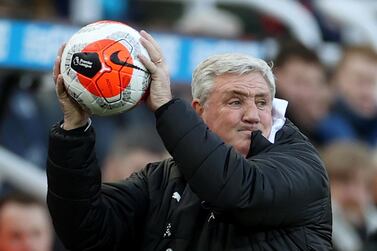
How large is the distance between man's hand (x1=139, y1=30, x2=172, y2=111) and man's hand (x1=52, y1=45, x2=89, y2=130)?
0.31 metres

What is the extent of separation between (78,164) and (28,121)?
3536mm

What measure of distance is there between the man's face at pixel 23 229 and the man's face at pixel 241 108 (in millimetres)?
2492

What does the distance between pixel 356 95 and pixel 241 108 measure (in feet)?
18.1

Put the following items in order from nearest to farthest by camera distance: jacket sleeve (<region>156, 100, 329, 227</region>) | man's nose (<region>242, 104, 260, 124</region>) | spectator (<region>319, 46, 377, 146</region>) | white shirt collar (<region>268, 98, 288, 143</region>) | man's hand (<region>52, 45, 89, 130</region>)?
jacket sleeve (<region>156, 100, 329, 227</region>)
man's hand (<region>52, 45, 89, 130</region>)
man's nose (<region>242, 104, 260, 124</region>)
white shirt collar (<region>268, 98, 288, 143</region>)
spectator (<region>319, 46, 377, 146</region>)

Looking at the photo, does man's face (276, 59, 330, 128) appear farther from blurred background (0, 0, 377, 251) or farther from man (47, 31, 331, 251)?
man (47, 31, 331, 251)

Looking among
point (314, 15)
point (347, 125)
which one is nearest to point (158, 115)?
point (347, 125)

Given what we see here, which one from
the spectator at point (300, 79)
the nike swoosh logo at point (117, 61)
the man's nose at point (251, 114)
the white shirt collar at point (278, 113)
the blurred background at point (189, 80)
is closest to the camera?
the nike swoosh logo at point (117, 61)

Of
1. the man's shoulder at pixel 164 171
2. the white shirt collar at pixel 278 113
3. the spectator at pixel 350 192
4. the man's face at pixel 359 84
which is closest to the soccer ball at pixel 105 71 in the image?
the man's shoulder at pixel 164 171

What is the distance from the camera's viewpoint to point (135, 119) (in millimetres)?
10273

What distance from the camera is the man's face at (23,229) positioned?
8188 mm

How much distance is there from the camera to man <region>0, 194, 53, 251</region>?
819 cm

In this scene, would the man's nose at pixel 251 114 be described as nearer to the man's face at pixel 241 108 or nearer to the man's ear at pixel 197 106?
the man's face at pixel 241 108

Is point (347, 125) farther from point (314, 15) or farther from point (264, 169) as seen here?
point (264, 169)

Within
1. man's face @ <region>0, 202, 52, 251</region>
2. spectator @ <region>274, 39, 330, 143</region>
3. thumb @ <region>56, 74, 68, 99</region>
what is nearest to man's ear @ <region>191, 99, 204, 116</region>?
thumb @ <region>56, 74, 68, 99</region>
